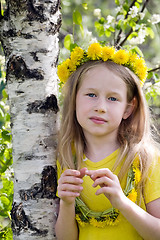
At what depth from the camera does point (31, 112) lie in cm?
161

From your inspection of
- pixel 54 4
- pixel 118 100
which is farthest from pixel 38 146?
pixel 54 4

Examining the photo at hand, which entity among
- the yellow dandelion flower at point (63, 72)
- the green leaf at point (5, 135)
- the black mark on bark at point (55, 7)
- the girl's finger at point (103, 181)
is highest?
the black mark on bark at point (55, 7)

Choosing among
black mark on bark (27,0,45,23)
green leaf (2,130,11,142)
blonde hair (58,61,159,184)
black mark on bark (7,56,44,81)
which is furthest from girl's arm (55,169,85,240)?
green leaf (2,130,11,142)

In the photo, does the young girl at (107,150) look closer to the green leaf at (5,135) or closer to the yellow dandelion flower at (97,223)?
the yellow dandelion flower at (97,223)

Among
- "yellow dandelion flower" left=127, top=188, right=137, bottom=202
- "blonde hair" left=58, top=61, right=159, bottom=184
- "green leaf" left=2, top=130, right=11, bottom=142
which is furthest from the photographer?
"green leaf" left=2, top=130, right=11, bottom=142

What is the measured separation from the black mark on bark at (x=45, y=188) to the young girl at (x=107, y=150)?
0.22 feet

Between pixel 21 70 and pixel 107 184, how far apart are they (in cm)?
62

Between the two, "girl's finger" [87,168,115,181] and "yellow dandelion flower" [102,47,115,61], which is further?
"yellow dandelion flower" [102,47,115,61]

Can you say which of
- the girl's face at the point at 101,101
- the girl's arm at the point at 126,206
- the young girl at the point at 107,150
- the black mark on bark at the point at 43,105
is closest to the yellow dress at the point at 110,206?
the young girl at the point at 107,150

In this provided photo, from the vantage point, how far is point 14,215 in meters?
1.60

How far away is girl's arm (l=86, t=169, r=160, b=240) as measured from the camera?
1.41 metres

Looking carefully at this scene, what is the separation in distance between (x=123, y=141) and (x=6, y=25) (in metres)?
0.77

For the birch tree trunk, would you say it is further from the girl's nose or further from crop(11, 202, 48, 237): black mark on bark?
the girl's nose

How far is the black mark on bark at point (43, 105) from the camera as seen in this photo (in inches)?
63.4
